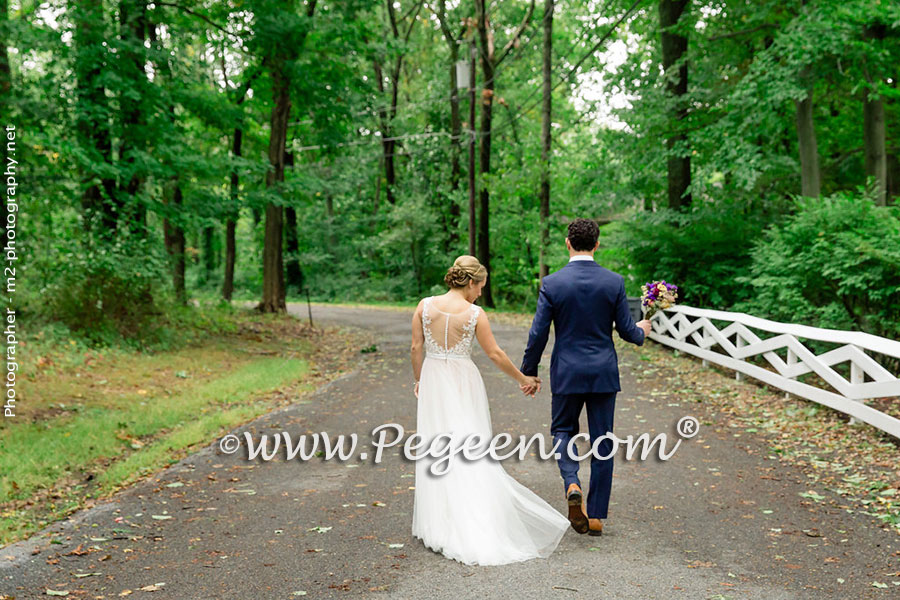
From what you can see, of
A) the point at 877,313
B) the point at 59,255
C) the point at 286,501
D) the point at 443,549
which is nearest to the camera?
the point at 443,549

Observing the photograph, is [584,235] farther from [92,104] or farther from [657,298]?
[92,104]

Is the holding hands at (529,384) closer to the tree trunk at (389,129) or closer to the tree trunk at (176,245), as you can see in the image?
the tree trunk at (176,245)

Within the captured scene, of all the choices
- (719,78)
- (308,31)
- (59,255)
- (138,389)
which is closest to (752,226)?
(719,78)

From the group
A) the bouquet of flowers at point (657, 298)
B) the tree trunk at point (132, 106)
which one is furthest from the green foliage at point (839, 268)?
the tree trunk at point (132, 106)

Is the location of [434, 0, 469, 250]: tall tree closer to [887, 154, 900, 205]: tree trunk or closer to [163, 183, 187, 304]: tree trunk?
[163, 183, 187, 304]: tree trunk

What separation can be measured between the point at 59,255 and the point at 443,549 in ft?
41.7

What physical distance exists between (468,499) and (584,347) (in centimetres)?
133

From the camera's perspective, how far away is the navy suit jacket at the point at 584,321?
5.66 metres

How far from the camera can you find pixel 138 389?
42.5 feet

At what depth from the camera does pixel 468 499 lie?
562 cm

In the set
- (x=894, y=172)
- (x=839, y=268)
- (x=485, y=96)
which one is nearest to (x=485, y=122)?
(x=485, y=96)

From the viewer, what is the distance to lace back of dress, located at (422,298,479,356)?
586 cm

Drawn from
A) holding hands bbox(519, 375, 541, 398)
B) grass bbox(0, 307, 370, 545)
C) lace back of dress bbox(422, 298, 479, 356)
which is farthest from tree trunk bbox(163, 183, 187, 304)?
holding hands bbox(519, 375, 541, 398)

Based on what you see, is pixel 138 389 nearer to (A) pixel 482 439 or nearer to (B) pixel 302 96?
(A) pixel 482 439
